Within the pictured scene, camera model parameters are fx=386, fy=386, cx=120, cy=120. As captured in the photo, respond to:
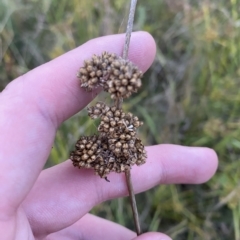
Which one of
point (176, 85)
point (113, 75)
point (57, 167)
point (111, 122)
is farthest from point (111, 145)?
point (176, 85)

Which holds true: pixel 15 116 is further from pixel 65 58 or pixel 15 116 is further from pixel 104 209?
pixel 104 209

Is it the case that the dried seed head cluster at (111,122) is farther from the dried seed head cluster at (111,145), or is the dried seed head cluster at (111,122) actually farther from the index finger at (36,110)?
the index finger at (36,110)

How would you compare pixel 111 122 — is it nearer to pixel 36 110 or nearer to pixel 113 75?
pixel 113 75

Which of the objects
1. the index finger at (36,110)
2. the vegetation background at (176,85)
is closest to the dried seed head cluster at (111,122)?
the index finger at (36,110)

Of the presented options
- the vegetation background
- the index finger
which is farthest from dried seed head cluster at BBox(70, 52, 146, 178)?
the vegetation background

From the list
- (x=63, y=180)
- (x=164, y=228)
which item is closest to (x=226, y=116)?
(x=164, y=228)

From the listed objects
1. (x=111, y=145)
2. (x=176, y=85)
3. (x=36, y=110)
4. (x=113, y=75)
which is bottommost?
(x=176, y=85)

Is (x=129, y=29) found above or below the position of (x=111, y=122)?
above

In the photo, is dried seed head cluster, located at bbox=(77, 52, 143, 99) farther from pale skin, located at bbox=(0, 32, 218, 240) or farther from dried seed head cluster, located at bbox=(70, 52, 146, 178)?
pale skin, located at bbox=(0, 32, 218, 240)
